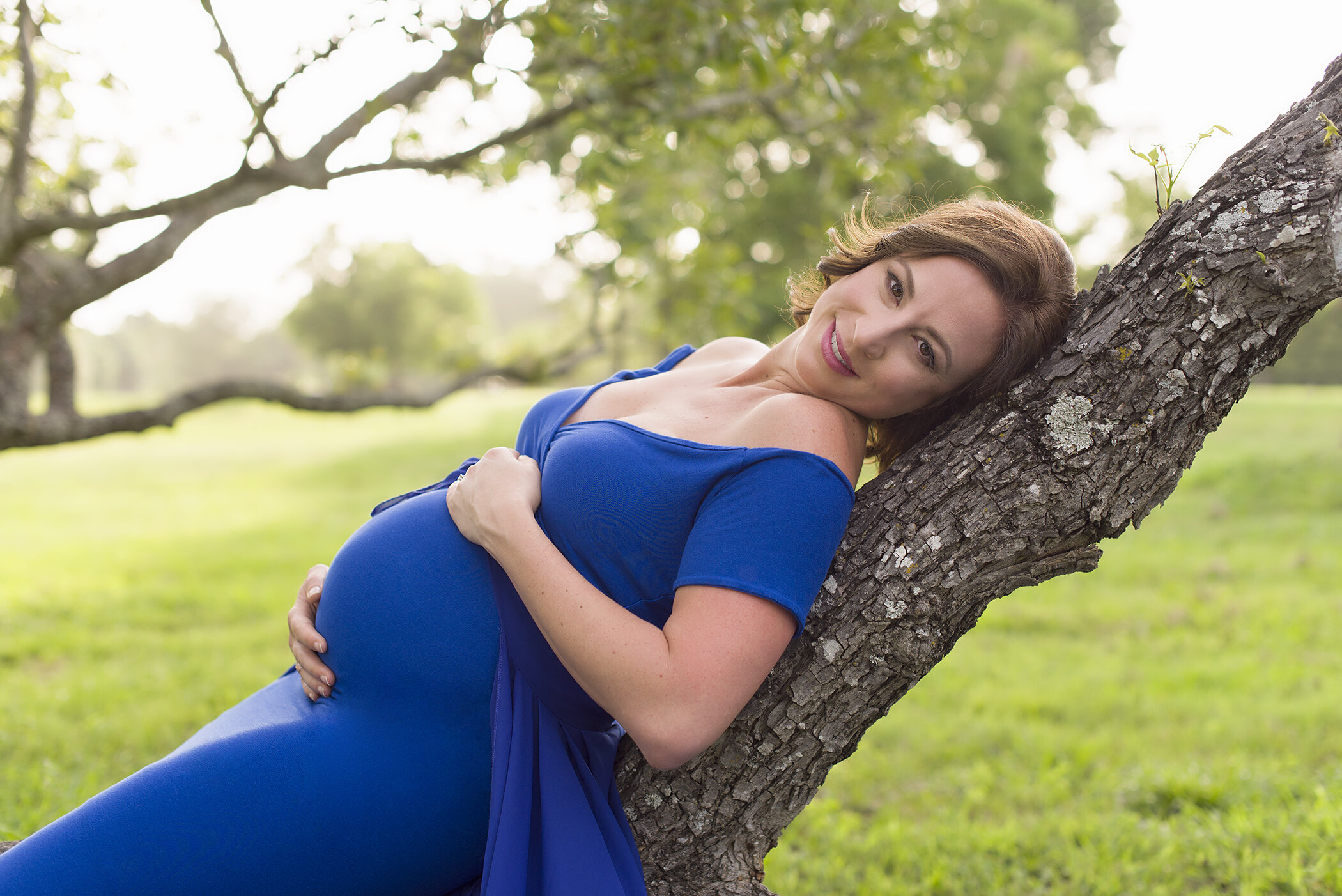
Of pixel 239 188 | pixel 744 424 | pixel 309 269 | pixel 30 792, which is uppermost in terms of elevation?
pixel 239 188

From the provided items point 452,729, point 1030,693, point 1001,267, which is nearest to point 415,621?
point 452,729

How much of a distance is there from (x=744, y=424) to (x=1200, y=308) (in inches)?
31.4

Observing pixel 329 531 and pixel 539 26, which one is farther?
pixel 329 531

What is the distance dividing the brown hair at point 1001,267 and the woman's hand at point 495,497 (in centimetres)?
75

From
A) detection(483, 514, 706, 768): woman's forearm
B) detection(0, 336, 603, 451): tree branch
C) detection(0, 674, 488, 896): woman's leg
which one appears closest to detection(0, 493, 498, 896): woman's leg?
detection(0, 674, 488, 896): woman's leg

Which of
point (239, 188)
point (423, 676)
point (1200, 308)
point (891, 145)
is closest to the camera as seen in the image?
point (1200, 308)

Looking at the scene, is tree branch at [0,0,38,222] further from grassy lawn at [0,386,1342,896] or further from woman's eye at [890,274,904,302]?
woman's eye at [890,274,904,302]

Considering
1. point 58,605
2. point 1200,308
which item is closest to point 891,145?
point 1200,308

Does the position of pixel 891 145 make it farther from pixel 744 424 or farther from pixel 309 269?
pixel 309 269

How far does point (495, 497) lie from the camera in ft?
5.16

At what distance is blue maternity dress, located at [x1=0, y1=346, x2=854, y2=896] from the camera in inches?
55.8

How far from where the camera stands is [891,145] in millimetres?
4758

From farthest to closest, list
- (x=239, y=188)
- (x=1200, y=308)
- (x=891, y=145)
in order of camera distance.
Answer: (x=891, y=145)
(x=239, y=188)
(x=1200, y=308)

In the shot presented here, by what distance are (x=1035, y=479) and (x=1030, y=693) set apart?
3722 mm
